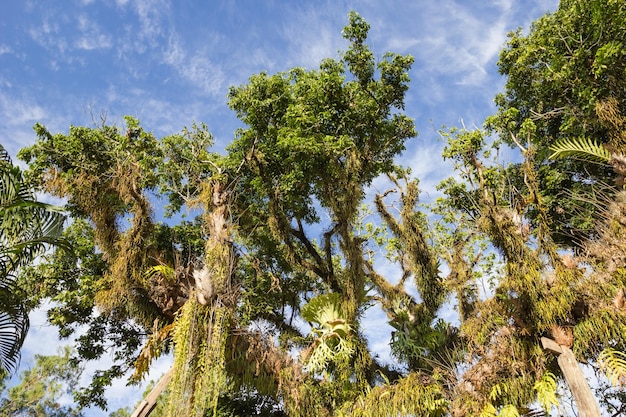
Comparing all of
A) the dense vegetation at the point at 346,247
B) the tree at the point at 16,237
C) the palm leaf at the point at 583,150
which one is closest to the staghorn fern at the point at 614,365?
the dense vegetation at the point at 346,247

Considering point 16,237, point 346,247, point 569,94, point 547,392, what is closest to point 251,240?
point 346,247

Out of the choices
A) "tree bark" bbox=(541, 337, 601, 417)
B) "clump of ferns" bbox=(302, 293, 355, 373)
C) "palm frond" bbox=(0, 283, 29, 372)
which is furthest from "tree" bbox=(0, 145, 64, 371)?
"tree bark" bbox=(541, 337, 601, 417)

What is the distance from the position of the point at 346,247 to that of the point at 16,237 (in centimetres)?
588

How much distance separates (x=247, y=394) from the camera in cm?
923

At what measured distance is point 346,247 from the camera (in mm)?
9453

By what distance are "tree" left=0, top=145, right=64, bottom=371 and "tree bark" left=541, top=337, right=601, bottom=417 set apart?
23.6ft

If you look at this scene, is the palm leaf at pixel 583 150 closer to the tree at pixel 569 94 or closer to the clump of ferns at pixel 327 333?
the tree at pixel 569 94

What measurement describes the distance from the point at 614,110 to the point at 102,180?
9.80m

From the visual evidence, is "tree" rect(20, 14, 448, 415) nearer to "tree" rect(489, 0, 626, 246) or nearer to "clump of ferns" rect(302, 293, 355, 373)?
"clump of ferns" rect(302, 293, 355, 373)

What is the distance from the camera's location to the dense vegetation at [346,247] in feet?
22.4

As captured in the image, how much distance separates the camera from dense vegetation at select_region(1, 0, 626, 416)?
6.82m

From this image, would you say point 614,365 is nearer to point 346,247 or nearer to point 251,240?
point 346,247

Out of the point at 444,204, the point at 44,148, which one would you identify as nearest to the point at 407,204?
the point at 444,204

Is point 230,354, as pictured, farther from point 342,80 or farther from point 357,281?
point 342,80
